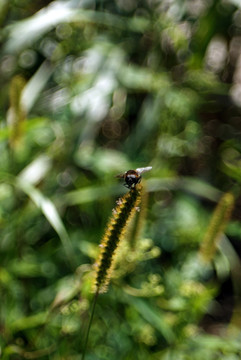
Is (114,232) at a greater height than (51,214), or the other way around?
(114,232)

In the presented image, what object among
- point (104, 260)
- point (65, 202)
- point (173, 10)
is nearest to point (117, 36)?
point (173, 10)

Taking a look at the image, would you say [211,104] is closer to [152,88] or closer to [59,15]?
[152,88]

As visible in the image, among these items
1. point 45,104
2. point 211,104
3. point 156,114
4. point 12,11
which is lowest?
point 211,104

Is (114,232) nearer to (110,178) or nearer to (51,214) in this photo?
(51,214)

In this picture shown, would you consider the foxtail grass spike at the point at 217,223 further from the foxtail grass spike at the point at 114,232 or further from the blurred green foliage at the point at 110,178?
the foxtail grass spike at the point at 114,232

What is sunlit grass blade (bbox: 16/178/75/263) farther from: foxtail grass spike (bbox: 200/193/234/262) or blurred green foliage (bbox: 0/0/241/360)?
foxtail grass spike (bbox: 200/193/234/262)

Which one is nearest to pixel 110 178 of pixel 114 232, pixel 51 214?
pixel 51 214

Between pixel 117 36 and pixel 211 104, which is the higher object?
pixel 117 36

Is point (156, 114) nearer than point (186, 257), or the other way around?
point (186, 257)

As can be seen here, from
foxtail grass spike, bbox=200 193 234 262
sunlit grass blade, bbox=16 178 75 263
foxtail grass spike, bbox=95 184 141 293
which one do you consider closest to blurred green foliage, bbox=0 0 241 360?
sunlit grass blade, bbox=16 178 75 263
